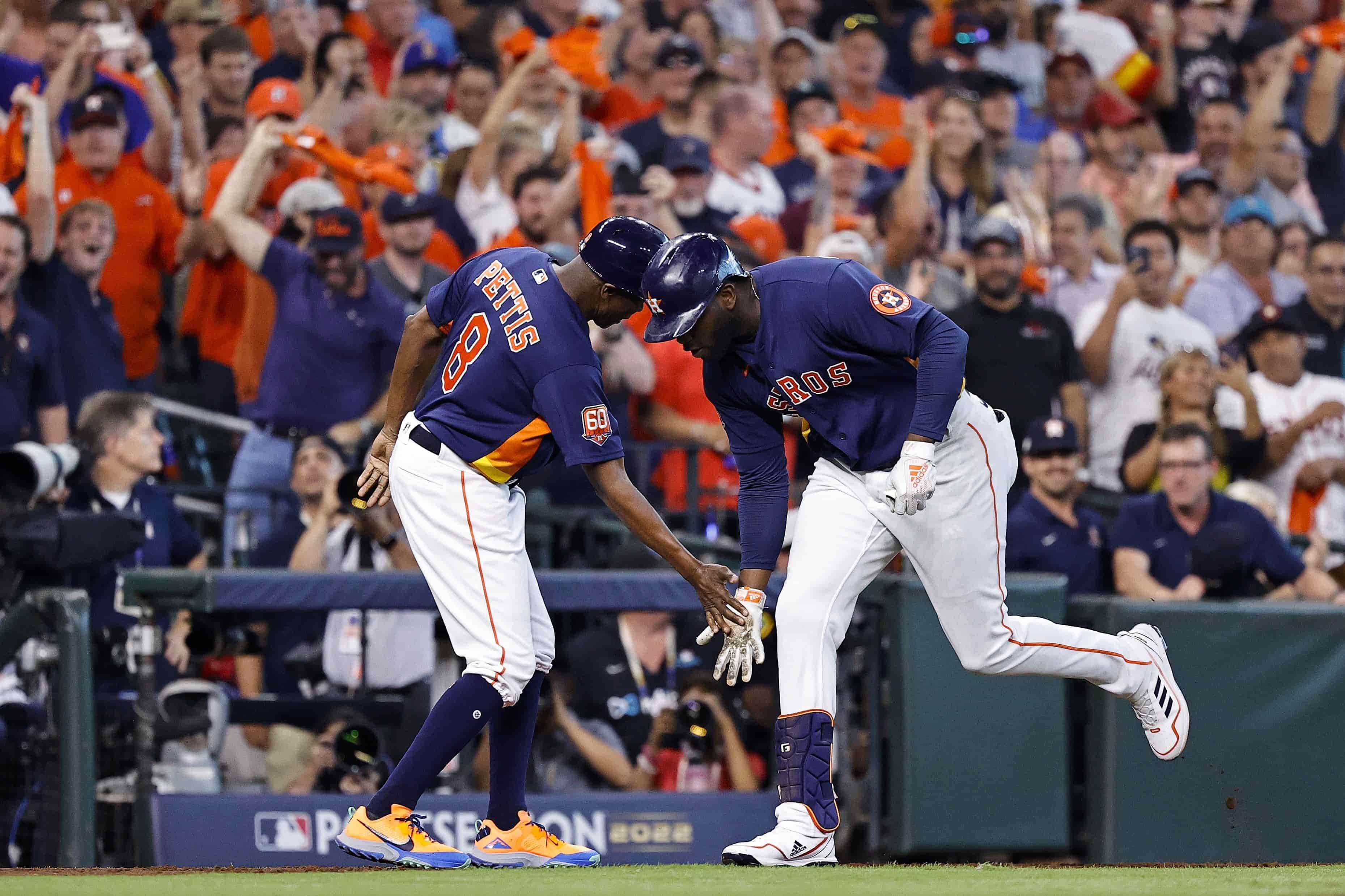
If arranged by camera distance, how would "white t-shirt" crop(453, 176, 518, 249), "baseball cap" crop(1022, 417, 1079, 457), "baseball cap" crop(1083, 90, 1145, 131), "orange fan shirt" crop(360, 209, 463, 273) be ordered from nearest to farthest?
"baseball cap" crop(1022, 417, 1079, 457)
"orange fan shirt" crop(360, 209, 463, 273)
"white t-shirt" crop(453, 176, 518, 249)
"baseball cap" crop(1083, 90, 1145, 131)

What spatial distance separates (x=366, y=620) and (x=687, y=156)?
3.49m

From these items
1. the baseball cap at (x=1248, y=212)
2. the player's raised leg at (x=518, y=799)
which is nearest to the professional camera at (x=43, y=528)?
the player's raised leg at (x=518, y=799)

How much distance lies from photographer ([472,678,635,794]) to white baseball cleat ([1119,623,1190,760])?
200 cm

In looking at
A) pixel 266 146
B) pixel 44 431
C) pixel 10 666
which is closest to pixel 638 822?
pixel 10 666

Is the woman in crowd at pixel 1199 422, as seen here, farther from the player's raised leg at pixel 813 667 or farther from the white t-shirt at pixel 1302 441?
the player's raised leg at pixel 813 667

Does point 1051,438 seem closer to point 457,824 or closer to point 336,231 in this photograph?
point 457,824

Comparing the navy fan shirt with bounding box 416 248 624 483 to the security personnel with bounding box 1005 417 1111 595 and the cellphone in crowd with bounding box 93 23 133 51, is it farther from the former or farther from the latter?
the cellphone in crowd with bounding box 93 23 133 51

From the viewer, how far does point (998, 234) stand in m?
8.19

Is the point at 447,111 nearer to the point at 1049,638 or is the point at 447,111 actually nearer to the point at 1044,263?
the point at 1044,263

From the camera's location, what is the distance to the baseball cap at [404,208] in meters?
8.30

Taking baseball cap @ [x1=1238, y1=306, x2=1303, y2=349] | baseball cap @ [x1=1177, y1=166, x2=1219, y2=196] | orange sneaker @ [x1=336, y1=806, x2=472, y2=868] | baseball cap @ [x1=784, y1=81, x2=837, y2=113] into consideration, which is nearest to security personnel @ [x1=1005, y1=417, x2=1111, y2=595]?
baseball cap @ [x1=1238, y1=306, x2=1303, y2=349]

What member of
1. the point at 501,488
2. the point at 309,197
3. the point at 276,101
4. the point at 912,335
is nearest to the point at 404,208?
the point at 309,197

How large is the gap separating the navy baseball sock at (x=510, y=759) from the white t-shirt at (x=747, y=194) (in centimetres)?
A: 509

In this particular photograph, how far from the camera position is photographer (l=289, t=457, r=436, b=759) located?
6633 mm
